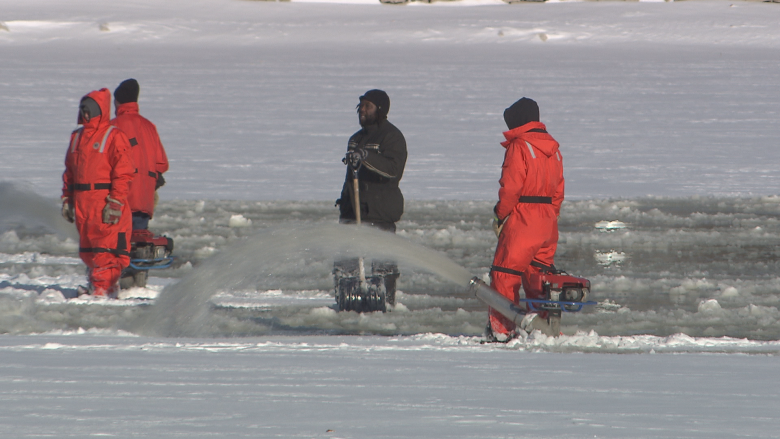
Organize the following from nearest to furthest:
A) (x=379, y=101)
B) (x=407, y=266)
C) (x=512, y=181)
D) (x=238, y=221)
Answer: (x=512, y=181) → (x=379, y=101) → (x=407, y=266) → (x=238, y=221)

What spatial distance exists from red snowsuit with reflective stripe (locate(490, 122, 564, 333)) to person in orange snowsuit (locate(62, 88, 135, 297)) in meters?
2.79

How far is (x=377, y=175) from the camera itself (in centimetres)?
624

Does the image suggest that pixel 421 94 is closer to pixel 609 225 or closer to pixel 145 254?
pixel 609 225

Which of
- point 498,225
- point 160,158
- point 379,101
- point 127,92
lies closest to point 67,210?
point 160,158

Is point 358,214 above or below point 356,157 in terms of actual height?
below

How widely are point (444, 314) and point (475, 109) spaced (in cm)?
1314

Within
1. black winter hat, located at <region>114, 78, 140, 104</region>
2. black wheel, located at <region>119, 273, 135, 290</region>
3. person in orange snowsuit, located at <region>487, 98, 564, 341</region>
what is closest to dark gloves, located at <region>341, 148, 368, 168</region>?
person in orange snowsuit, located at <region>487, 98, 564, 341</region>

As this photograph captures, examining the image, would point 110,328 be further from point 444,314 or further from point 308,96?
point 308,96

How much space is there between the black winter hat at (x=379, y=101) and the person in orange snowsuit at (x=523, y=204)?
1.22 meters

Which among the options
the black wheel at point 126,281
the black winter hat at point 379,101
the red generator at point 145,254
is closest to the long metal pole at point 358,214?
the black winter hat at point 379,101

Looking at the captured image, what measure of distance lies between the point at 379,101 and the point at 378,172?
50 cm

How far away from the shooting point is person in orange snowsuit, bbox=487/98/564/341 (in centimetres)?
511

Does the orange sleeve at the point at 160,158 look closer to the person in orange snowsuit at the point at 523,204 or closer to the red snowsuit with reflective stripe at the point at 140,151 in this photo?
the red snowsuit with reflective stripe at the point at 140,151

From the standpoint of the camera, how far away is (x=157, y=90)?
21266 mm
